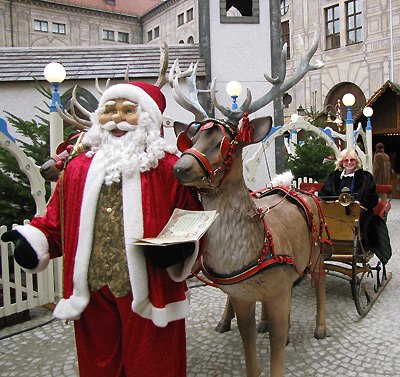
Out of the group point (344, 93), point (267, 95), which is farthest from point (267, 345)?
point (344, 93)

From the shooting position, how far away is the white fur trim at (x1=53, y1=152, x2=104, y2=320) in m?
2.08

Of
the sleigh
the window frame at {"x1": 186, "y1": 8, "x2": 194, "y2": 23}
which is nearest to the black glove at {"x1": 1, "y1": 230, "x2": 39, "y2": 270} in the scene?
the sleigh

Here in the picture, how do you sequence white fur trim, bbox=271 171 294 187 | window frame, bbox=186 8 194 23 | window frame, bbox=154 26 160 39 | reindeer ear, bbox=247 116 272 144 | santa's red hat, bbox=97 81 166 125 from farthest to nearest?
window frame, bbox=154 26 160 39 < window frame, bbox=186 8 194 23 < white fur trim, bbox=271 171 294 187 < reindeer ear, bbox=247 116 272 144 < santa's red hat, bbox=97 81 166 125

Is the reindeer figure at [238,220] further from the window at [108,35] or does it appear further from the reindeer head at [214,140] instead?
the window at [108,35]

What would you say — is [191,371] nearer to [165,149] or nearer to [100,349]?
[100,349]

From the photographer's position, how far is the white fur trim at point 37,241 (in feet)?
7.06

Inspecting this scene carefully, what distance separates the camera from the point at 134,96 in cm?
226

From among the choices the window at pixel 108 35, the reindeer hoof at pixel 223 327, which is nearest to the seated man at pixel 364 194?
the reindeer hoof at pixel 223 327

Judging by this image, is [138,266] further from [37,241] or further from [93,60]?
[93,60]

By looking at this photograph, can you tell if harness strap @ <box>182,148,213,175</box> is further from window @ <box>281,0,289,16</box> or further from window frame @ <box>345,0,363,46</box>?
window @ <box>281,0,289,16</box>

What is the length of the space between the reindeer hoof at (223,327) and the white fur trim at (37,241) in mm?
2220

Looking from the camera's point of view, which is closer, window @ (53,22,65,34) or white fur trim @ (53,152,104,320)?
white fur trim @ (53,152,104,320)

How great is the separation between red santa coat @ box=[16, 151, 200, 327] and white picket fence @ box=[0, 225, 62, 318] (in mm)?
2356

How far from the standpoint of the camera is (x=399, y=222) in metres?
10.3
